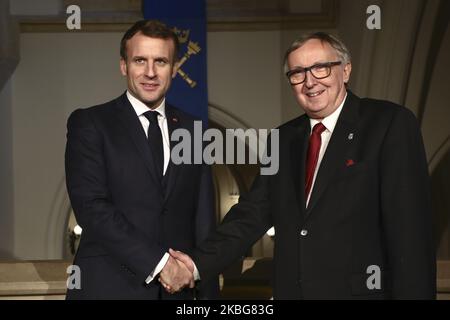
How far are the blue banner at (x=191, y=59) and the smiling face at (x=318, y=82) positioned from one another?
3799 millimetres

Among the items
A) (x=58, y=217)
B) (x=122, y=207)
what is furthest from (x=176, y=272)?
(x=58, y=217)

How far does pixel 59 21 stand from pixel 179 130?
5.19 m

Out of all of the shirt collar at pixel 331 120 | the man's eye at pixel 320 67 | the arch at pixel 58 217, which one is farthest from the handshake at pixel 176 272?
the arch at pixel 58 217

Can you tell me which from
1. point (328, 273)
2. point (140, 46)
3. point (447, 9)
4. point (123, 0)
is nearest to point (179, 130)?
point (140, 46)

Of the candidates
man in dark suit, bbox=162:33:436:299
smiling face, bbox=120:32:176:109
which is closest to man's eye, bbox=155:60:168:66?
smiling face, bbox=120:32:176:109

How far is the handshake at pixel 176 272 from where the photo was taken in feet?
10.5

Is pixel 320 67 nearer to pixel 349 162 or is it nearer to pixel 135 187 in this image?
pixel 349 162

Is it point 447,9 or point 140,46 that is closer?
point 140,46

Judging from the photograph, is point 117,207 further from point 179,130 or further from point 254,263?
point 254,263

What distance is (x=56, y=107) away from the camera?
333 inches

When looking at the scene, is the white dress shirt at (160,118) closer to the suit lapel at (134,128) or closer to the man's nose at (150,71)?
the suit lapel at (134,128)

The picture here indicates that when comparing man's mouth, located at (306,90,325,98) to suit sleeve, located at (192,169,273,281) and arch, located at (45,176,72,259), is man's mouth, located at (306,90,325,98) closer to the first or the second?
suit sleeve, located at (192,169,273,281)

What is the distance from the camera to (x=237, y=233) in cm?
345

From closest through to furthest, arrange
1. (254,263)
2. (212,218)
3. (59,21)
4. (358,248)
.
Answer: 1. (358,248)
2. (212,218)
3. (254,263)
4. (59,21)
